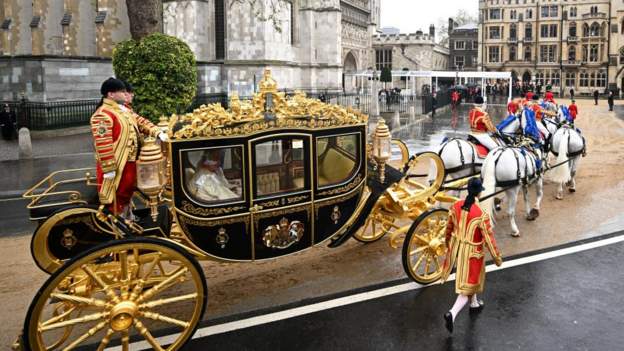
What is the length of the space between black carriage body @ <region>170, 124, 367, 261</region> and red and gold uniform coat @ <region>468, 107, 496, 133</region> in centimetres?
474

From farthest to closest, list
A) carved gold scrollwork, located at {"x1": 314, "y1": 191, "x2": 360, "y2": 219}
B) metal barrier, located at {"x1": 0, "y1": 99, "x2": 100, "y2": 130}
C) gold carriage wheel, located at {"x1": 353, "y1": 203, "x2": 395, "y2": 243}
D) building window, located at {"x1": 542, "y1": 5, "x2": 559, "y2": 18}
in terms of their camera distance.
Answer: building window, located at {"x1": 542, "y1": 5, "x2": 559, "y2": 18} → metal barrier, located at {"x1": 0, "y1": 99, "x2": 100, "y2": 130} → gold carriage wheel, located at {"x1": 353, "y1": 203, "x2": 395, "y2": 243} → carved gold scrollwork, located at {"x1": 314, "y1": 191, "x2": 360, "y2": 219}

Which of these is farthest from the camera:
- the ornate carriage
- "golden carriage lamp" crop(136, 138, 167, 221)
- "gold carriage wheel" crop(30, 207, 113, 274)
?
"gold carriage wheel" crop(30, 207, 113, 274)

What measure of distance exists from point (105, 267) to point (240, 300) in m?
1.95

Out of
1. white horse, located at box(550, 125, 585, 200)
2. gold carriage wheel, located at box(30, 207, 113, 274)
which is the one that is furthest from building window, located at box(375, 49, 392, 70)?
gold carriage wheel, located at box(30, 207, 113, 274)

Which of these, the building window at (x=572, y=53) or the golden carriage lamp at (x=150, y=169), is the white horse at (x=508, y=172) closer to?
the golden carriage lamp at (x=150, y=169)

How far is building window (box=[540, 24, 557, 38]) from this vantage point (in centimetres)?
A: 7744

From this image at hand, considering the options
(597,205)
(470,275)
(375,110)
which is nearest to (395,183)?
(470,275)

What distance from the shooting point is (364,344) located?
5.72 m

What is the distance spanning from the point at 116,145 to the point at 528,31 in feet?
273

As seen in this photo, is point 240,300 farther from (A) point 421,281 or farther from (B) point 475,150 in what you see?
(B) point 475,150

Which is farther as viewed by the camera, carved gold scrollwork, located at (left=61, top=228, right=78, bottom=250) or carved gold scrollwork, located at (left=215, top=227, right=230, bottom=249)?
carved gold scrollwork, located at (left=215, top=227, right=230, bottom=249)

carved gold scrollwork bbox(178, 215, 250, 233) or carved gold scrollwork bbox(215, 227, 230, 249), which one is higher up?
carved gold scrollwork bbox(178, 215, 250, 233)

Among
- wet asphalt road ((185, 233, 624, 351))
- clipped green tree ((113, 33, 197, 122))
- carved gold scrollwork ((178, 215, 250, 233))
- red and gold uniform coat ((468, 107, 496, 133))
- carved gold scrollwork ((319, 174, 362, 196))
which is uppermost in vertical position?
clipped green tree ((113, 33, 197, 122))

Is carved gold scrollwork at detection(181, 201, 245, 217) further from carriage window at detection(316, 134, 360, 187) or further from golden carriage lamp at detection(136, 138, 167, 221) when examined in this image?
carriage window at detection(316, 134, 360, 187)
